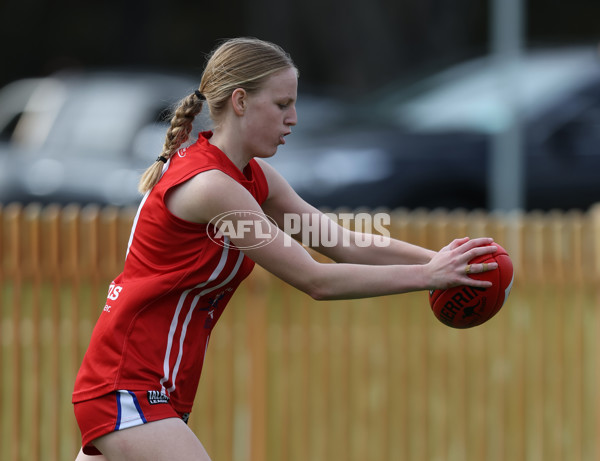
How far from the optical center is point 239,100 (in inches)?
147

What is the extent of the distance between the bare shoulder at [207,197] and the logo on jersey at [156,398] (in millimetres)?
580

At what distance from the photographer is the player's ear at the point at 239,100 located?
12.2ft

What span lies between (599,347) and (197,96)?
3330mm

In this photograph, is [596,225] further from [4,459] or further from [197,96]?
[4,459]

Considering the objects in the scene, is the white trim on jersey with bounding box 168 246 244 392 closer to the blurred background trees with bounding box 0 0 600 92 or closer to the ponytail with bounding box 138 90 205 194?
the ponytail with bounding box 138 90 205 194

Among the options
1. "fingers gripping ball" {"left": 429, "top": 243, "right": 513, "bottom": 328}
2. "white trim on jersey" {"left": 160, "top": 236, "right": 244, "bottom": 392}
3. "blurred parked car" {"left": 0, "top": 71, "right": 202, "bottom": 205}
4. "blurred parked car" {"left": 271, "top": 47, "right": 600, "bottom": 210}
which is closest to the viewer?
"white trim on jersey" {"left": 160, "top": 236, "right": 244, "bottom": 392}

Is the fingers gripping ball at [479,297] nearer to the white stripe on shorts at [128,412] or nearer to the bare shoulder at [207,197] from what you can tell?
the bare shoulder at [207,197]

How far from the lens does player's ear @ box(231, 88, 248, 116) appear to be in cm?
373

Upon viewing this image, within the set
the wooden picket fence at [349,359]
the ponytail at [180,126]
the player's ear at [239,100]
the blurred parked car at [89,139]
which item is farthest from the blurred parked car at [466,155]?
the player's ear at [239,100]

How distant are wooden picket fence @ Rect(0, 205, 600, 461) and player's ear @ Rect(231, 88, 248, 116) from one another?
249cm

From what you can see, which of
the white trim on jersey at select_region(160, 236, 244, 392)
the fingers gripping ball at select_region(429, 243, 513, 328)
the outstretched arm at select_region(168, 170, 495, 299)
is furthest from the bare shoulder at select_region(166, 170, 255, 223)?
the fingers gripping ball at select_region(429, 243, 513, 328)

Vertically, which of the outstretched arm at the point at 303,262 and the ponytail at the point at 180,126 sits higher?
the ponytail at the point at 180,126

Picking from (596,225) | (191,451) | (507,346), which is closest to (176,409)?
(191,451)

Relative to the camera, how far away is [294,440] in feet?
20.6
